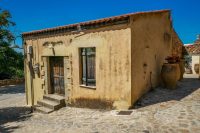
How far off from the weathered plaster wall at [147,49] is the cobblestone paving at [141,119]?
0.60 m

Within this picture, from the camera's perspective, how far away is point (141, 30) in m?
8.26

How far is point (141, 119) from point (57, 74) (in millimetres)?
5861

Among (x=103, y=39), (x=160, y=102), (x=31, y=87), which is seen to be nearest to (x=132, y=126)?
(x=160, y=102)

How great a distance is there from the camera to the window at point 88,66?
8984 millimetres

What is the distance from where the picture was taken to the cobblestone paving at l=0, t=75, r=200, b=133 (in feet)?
19.3

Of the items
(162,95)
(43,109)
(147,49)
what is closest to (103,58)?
(147,49)

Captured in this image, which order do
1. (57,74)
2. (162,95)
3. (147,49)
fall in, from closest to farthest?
(162,95)
(147,49)
(57,74)

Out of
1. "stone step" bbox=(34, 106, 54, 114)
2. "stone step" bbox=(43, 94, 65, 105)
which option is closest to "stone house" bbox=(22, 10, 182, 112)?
"stone step" bbox=(43, 94, 65, 105)

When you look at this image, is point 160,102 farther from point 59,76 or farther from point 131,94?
point 59,76

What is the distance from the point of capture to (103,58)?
27.4ft

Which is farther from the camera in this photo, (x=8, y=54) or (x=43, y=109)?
(x=8, y=54)

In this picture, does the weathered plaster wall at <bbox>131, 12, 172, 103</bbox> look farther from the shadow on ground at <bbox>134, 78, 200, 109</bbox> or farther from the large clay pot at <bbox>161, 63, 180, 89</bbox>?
the large clay pot at <bbox>161, 63, 180, 89</bbox>

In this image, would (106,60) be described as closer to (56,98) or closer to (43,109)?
(56,98)

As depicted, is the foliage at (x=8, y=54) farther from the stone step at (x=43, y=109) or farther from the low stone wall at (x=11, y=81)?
the stone step at (x=43, y=109)
